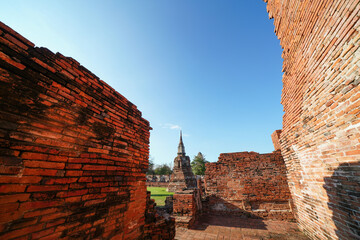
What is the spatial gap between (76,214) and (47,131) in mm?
1116

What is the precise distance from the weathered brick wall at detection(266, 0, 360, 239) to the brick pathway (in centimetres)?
94

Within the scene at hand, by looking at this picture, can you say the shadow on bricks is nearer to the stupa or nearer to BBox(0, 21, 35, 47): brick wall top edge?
BBox(0, 21, 35, 47): brick wall top edge

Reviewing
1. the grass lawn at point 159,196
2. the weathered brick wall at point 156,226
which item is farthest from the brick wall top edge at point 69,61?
the grass lawn at point 159,196

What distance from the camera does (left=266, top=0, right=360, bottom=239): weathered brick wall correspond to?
2.33 metres

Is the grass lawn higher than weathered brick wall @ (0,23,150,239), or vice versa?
weathered brick wall @ (0,23,150,239)

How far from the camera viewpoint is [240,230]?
5434 mm

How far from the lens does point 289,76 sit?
448 cm

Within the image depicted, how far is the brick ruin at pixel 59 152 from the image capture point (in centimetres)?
135

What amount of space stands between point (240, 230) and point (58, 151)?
6785 millimetres

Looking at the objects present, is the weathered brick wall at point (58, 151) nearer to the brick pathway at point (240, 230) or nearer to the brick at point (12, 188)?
the brick at point (12, 188)

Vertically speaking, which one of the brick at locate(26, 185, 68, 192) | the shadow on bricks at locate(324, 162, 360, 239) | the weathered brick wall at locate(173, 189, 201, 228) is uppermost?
the brick at locate(26, 185, 68, 192)

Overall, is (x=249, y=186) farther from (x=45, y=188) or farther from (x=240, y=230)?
(x=45, y=188)

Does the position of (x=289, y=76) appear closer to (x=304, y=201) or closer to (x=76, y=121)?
(x=304, y=201)

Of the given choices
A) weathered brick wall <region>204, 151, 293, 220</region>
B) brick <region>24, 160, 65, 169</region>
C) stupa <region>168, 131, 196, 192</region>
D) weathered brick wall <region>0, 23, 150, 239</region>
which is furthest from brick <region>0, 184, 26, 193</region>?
stupa <region>168, 131, 196, 192</region>
